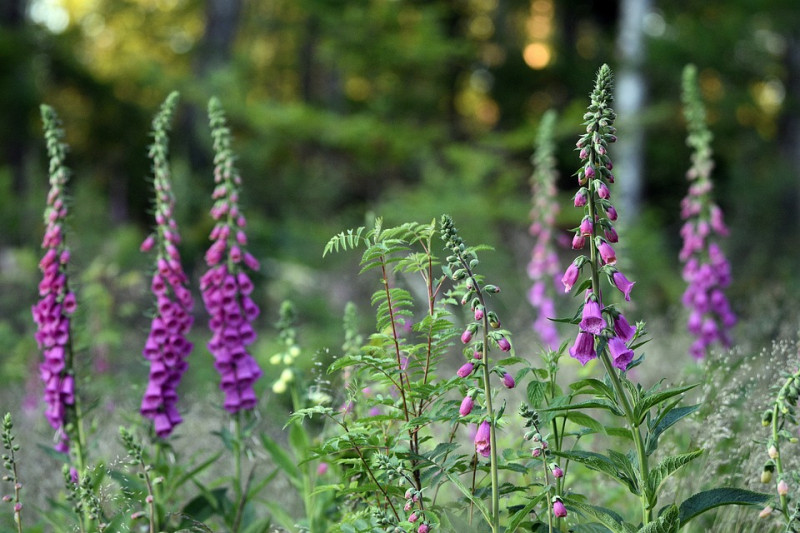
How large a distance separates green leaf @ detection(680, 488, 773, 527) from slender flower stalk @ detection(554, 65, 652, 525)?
97 millimetres

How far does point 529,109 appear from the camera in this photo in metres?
12.7

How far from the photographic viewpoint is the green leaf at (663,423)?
6.77 ft

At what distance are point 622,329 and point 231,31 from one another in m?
10.9

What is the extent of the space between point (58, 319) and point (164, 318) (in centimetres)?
37

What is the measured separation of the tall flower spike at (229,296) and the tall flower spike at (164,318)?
0.11m

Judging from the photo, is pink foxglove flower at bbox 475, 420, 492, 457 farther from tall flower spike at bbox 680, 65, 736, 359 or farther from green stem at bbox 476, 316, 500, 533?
tall flower spike at bbox 680, 65, 736, 359

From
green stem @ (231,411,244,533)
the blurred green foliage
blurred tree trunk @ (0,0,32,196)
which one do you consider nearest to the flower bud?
green stem @ (231,411,244,533)

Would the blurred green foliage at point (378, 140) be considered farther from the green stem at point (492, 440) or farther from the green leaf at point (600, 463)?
the green leaf at point (600, 463)

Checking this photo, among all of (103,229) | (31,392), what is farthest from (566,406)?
(103,229)

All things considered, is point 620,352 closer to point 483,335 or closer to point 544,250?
point 483,335

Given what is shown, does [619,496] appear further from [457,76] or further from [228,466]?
[457,76]

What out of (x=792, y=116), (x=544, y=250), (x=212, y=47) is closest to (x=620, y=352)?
(x=544, y=250)

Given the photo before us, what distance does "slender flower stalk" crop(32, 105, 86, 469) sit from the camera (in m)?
2.91

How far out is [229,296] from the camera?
10.1ft
